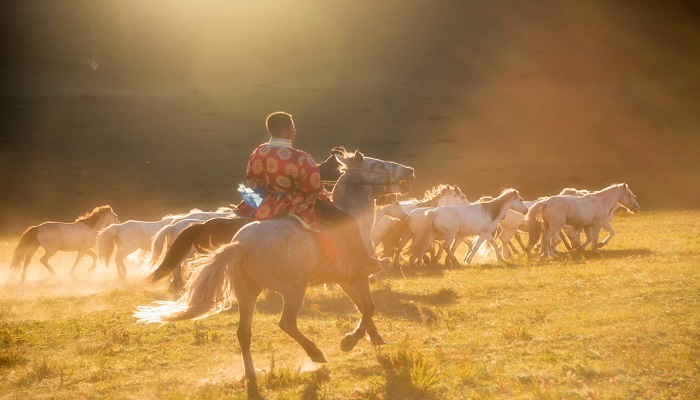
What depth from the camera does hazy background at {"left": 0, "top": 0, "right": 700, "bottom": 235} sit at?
162 feet

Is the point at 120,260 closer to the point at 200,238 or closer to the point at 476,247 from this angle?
the point at 476,247

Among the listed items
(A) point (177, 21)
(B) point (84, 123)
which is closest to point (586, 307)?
(B) point (84, 123)

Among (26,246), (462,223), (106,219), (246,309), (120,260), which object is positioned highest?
(246,309)

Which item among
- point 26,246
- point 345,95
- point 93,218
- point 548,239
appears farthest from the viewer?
point 345,95

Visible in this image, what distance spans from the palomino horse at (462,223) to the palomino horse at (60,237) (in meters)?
9.52

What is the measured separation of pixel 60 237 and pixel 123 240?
2.39m

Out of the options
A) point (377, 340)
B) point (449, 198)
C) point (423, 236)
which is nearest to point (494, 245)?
point (423, 236)

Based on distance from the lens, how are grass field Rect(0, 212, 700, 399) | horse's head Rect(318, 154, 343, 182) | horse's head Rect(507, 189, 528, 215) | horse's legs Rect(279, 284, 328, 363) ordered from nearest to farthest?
grass field Rect(0, 212, 700, 399)
horse's legs Rect(279, 284, 328, 363)
horse's head Rect(318, 154, 343, 182)
horse's head Rect(507, 189, 528, 215)

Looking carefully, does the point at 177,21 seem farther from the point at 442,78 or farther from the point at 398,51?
the point at 442,78

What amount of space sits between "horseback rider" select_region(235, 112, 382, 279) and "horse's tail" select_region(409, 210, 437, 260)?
1171 centimetres

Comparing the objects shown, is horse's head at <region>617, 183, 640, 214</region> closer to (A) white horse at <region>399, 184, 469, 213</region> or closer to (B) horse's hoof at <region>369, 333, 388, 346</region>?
(A) white horse at <region>399, 184, 469, 213</region>

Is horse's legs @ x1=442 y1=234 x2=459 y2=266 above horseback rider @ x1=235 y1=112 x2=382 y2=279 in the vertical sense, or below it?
below

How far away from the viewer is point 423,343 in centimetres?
1012

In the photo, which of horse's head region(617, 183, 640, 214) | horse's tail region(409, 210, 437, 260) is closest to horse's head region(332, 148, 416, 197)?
horse's tail region(409, 210, 437, 260)
